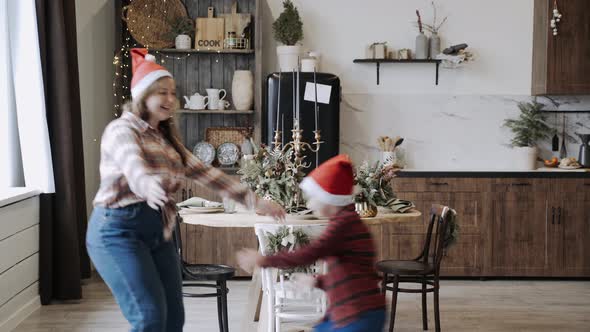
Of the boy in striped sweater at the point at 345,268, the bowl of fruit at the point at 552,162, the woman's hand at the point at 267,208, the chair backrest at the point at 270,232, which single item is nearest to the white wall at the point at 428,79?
the bowl of fruit at the point at 552,162

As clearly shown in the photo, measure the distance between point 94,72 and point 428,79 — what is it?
283 centimetres

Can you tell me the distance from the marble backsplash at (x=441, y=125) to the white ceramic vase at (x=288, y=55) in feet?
1.97

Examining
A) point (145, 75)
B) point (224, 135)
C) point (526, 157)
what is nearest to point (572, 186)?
point (526, 157)

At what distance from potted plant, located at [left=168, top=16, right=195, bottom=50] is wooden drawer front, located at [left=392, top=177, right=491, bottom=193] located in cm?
205

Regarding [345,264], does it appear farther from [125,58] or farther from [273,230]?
[125,58]

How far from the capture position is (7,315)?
14.3 ft

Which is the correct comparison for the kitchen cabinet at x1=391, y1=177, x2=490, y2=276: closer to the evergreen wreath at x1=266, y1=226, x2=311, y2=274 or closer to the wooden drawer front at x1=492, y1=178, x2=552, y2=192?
the wooden drawer front at x1=492, y1=178, x2=552, y2=192

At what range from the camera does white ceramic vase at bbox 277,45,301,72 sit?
6070 mm

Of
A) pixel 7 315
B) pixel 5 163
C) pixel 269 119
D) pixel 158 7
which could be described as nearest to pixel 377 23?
pixel 269 119

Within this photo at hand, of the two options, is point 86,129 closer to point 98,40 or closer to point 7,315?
point 98,40

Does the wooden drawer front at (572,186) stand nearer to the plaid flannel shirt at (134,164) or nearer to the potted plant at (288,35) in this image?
the potted plant at (288,35)

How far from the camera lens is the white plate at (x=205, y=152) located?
609 centimetres

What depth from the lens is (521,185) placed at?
5875mm

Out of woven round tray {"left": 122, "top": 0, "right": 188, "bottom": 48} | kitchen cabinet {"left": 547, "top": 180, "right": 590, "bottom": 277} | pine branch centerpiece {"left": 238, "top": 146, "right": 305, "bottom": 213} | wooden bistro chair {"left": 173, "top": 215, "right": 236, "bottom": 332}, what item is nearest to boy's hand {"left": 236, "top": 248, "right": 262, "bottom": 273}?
pine branch centerpiece {"left": 238, "top": 146, "right": 305, "bottom": 213}
